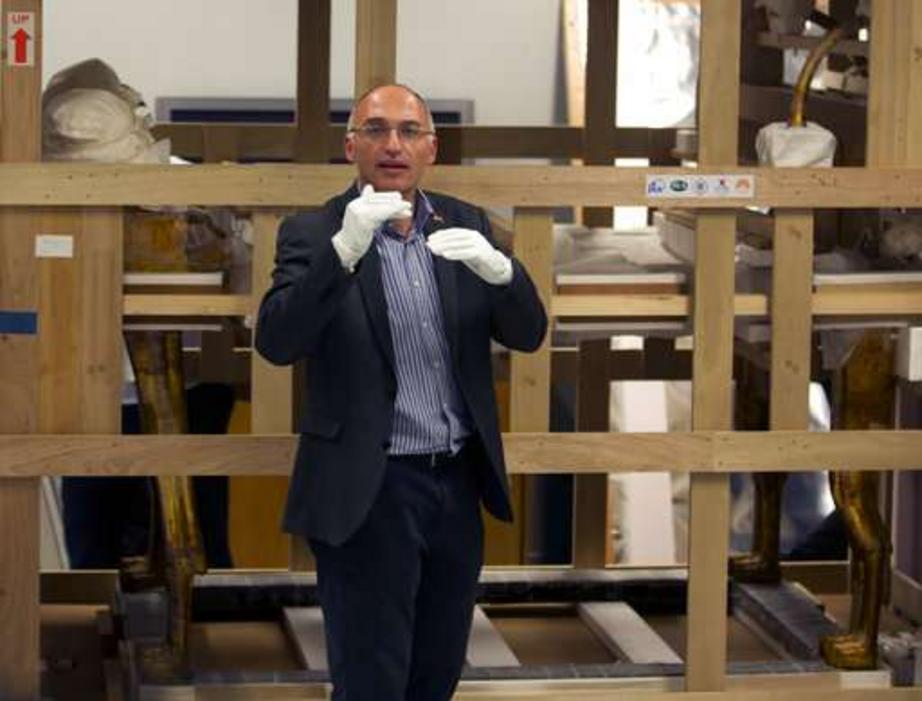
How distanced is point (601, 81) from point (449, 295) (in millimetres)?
2092

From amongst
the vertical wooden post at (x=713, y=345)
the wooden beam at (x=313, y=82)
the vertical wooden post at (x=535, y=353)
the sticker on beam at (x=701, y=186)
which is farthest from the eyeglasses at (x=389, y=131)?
the wooden beam at (x=313, y=82)

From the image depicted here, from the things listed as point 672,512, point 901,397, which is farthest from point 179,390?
point 672,512

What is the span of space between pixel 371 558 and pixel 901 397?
8.72 feet

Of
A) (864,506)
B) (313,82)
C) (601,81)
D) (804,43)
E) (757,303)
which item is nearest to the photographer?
(757,303)

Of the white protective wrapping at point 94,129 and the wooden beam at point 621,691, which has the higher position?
the white protective wrapping at point 94,129

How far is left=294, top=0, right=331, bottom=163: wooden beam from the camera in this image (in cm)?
721

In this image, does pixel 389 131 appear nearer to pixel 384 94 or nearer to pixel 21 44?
pixel 384 94

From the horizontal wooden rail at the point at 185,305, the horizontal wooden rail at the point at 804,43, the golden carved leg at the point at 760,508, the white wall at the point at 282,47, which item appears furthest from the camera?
the white wall at the point at 282,47

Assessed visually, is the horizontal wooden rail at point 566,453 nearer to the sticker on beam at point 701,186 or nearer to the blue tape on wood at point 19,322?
the blue tape on wood at point 19,322

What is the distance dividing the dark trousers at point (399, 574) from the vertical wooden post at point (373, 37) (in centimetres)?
96

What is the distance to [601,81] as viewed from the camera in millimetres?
7422

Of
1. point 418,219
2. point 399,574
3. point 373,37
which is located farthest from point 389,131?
point 399,574

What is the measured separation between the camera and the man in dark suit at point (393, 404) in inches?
212

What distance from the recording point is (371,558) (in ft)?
17.8
